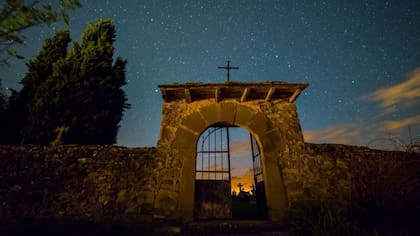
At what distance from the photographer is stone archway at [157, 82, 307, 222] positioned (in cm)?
516

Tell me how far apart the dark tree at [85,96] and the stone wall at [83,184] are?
10.8ft

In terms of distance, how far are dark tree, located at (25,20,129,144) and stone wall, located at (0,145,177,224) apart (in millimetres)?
3283

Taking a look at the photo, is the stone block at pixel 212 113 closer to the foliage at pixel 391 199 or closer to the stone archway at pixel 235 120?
the stone archway at pixel 235 120

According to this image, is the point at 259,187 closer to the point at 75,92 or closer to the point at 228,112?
the point at 228,112

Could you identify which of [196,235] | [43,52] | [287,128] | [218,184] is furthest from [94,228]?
[43,52]

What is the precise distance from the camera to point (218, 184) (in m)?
6.22

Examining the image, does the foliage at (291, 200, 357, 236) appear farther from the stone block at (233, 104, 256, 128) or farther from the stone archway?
the stone block at (233, 104, 256, 128)

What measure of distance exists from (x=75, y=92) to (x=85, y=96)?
40 cm

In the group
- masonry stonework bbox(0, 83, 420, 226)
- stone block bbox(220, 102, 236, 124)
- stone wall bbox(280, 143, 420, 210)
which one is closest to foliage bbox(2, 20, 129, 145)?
masonry stonework bbox(0, 83, 420, 226)

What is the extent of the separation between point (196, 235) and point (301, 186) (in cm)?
254

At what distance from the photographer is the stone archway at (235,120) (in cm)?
516

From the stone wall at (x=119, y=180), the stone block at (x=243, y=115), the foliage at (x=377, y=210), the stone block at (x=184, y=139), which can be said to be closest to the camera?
the foliage at (x=377, y=210)

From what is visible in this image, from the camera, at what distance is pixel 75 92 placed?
8.54m

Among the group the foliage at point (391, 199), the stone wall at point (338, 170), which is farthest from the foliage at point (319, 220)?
the stone wall at point (338, 170)
